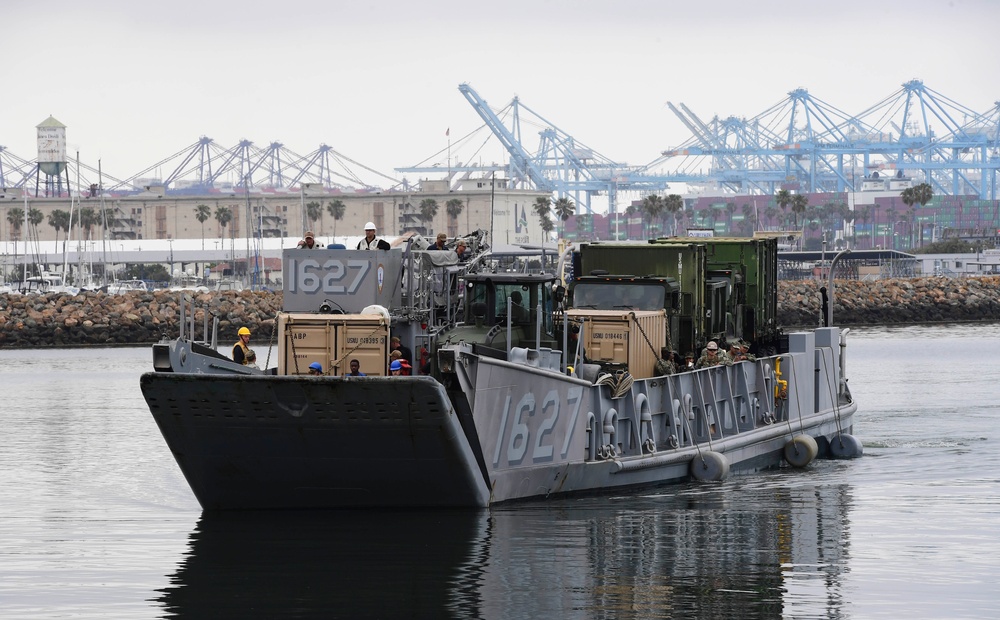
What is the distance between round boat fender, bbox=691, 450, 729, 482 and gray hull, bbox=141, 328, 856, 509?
36.8 inches

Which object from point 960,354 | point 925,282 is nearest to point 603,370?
point 960,354

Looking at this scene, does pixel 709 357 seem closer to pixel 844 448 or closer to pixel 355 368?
pixel 844 448

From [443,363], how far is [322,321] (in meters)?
2.43

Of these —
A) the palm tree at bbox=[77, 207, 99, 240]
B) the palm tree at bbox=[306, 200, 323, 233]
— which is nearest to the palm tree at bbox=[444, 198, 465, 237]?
the palm tree at bbox=[306, 200, 323, 233]

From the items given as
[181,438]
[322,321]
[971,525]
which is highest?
[322,321]

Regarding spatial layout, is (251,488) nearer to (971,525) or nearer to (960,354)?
(971,525)

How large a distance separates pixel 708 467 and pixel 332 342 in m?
7.57

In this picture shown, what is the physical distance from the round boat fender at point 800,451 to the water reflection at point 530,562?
5.16 meters

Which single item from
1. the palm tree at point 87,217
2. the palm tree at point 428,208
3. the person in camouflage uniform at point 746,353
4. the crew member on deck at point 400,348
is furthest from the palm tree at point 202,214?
the crew member on deck at point 400,348

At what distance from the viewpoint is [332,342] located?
21.9m

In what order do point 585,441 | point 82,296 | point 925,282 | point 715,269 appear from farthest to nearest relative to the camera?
point 925,282 → point 82,296 → point 715,269 → point 585,441

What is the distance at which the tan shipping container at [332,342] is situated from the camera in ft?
71.5

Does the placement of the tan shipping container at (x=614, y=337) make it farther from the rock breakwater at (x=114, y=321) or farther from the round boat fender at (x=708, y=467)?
the rock breakwater at (x=114, y=321)

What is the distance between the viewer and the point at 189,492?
26.6m
